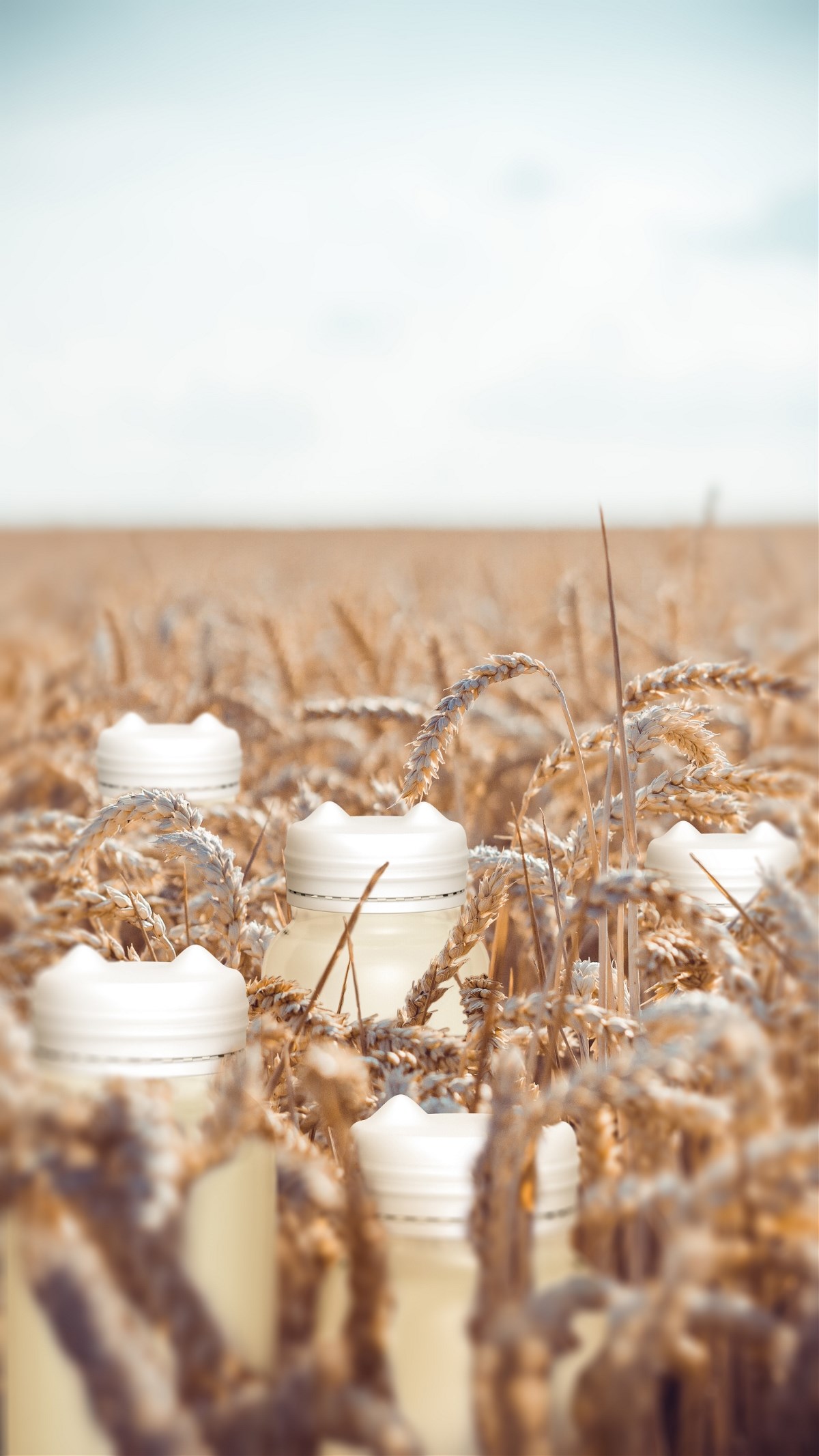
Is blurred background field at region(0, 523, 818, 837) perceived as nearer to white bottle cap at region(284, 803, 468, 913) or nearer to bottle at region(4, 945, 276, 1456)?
white bottle cap at region(284, 803, 468, 913)

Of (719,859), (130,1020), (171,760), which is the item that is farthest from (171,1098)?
(171,760)

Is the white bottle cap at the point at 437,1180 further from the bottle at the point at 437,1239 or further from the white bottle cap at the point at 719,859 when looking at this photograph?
the white bottle cap at the point at 719,859

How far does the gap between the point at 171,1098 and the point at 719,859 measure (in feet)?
1.24

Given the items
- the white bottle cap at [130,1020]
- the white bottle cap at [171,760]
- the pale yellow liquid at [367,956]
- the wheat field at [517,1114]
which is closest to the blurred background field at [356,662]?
the white bottle cap at [171,760]

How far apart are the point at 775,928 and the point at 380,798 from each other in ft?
1.97

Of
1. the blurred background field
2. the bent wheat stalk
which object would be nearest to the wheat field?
the bent wheat stalk

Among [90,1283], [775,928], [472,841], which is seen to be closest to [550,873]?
[775,928]

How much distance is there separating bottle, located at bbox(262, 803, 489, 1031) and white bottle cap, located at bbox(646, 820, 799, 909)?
11cm

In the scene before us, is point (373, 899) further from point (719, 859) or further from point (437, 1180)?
point (437, 1180)

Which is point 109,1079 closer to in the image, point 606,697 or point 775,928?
point 775,928

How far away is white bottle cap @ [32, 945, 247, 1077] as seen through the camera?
46cm

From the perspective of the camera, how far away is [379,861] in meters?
0.71

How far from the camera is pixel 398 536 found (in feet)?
72.9

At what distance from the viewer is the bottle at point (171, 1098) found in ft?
1.47
